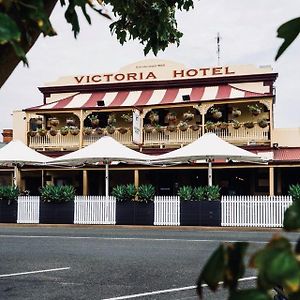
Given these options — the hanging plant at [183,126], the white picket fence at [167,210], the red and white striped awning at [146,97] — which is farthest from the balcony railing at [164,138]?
the white picket fence at [167,210]

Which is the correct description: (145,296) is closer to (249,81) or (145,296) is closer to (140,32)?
(140,32)

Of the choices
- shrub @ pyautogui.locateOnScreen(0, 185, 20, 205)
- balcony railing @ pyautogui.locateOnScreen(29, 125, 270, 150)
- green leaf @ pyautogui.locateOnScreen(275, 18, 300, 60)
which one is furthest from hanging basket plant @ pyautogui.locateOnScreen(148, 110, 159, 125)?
green leaf @ pyautogui.locateOnScreen(275, 18, 300, 60)

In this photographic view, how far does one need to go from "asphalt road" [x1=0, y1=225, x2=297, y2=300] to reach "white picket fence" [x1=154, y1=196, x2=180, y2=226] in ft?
7.85

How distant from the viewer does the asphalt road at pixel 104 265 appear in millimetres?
7184

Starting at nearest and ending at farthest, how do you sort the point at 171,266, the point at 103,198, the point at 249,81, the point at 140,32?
the point at 140,32, the point at 171,266, the point at 103,198, the point at 249,81

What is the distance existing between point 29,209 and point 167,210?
5.08 m

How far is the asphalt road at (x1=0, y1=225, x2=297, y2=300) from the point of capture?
7.18 meters

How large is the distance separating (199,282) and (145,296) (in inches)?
235

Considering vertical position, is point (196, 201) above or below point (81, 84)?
below

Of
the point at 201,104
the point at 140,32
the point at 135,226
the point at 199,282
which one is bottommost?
the point at 135,226

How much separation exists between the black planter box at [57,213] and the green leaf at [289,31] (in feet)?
59.8

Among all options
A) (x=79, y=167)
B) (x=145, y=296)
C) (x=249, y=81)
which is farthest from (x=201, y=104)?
(x=145, y=296)

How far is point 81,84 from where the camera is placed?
30906 millimetres

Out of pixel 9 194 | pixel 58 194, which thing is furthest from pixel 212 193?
pixel 9 194
